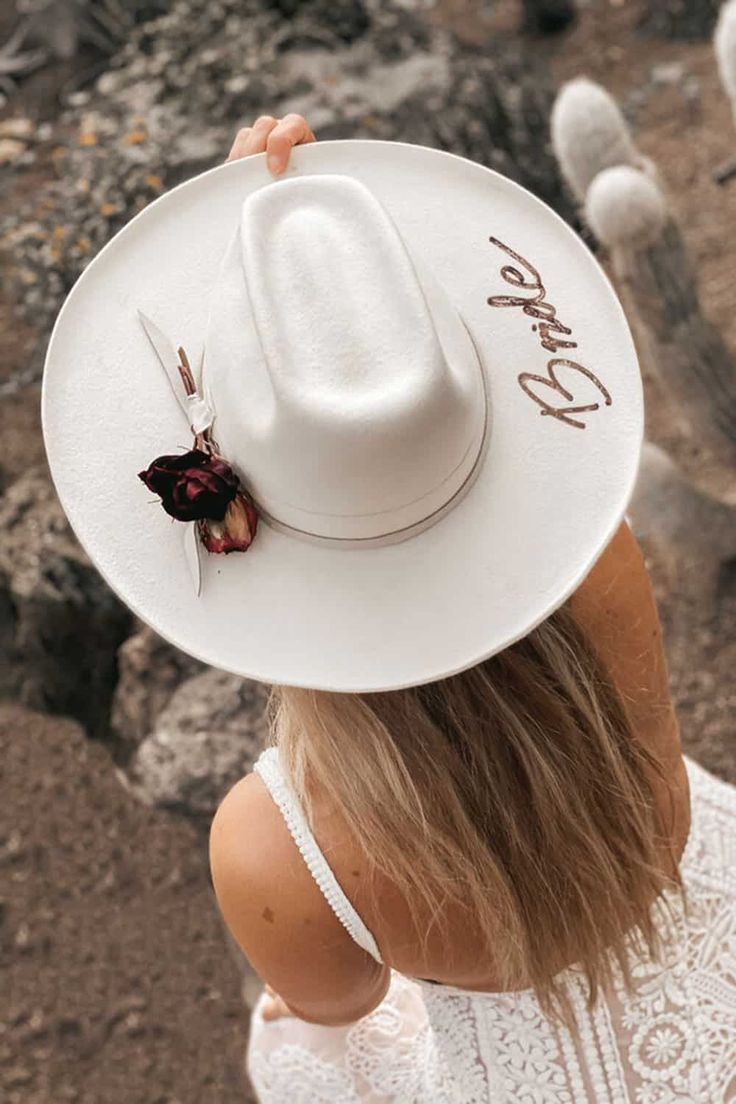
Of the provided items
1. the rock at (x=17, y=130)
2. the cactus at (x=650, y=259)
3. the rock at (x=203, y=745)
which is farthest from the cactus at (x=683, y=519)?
the rock at (x=17, y=130)

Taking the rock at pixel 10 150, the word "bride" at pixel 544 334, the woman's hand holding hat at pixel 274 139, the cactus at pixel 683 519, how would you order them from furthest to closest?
the rock at pixel 10 150 → the cactus at pixel 683 519 → the woman's hand holding hat at pixel 274 139 → the word "bride" at pixel 544 334

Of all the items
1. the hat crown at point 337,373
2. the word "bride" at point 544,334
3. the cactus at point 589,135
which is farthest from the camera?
the cactus at point 589,135

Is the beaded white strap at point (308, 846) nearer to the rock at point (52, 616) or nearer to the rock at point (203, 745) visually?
the rock at point (203, 745)

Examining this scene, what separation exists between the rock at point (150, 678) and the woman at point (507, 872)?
0.95m

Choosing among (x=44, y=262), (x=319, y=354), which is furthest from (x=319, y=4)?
(x=319, y=354)

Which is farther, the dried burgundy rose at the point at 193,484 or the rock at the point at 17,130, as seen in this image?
the rock at the point at 17,130

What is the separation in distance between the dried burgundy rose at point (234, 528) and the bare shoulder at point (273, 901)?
264mm

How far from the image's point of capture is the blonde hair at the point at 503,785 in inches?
40.9

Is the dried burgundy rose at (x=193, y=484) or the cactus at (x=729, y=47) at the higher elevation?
the dried burgundy rose at (x=193, y=484)

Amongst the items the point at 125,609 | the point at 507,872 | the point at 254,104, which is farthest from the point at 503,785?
the point at 254,104

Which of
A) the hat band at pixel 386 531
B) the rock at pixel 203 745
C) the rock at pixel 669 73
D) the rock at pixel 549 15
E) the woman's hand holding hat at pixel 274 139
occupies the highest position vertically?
the woman's hand holding hat at pixel 274 139

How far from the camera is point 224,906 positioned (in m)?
1.14

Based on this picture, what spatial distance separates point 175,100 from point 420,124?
633mm

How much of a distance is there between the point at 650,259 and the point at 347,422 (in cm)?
148
